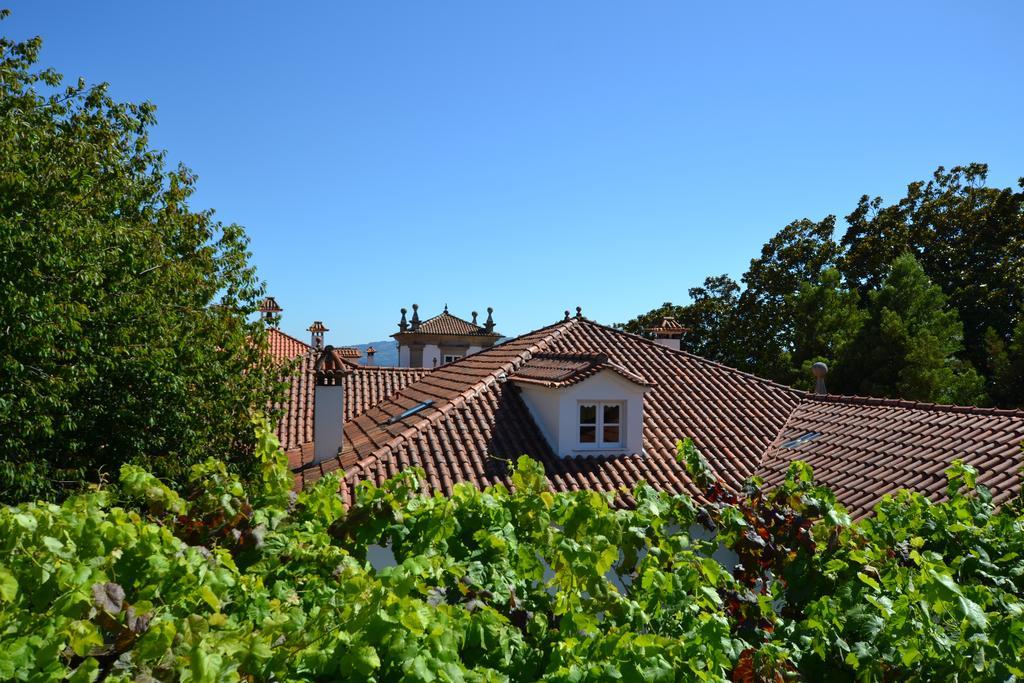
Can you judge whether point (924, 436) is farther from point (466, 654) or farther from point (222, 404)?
point (222, 404)

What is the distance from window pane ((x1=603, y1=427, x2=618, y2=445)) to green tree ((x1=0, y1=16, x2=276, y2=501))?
8191 mm

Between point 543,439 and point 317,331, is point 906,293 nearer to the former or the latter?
point 543,439

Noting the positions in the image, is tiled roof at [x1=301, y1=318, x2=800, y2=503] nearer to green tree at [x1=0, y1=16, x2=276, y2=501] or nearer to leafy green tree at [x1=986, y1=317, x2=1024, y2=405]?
green tree at [x1=0, y1=16, x2=276, y2=501]

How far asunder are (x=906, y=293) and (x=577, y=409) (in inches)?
889

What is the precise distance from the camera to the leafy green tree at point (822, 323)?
109ft

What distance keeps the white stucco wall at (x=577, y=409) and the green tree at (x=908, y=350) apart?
60.8ft

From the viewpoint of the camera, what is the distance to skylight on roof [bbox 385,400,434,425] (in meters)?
15.7

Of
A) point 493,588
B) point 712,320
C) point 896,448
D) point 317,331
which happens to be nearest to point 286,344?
point 317,331

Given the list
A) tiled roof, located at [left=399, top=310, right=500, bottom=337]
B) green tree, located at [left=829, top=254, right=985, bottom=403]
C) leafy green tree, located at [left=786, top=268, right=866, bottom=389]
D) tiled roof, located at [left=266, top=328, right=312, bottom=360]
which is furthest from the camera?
tiled roof, located at [left=399, top=310, right=500, bottom=337]

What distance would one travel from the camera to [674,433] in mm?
15195

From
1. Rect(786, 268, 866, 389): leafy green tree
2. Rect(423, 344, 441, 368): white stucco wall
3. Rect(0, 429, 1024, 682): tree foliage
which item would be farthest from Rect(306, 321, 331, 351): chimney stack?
Rect(0, 429, 1024, 682): tree foliage

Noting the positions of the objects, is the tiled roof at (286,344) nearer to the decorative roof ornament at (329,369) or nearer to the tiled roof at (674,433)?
the tiled roof at (674,433)

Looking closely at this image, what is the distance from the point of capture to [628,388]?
1416 centimetres

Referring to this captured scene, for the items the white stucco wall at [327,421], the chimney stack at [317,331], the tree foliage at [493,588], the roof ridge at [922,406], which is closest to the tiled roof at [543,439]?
the white stucco wall at [327,421]
